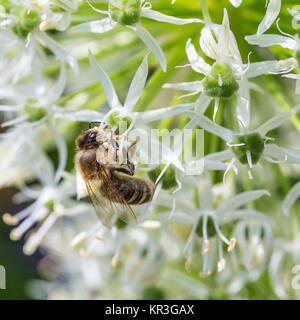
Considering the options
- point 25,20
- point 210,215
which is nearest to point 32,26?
point 25,20

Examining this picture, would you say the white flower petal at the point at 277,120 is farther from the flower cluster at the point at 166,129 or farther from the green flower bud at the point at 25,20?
the green flower bud at the point at 25,20

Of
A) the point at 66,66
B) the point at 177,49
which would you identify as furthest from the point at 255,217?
the point at 66,66

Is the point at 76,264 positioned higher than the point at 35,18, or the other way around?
the point at 35,18

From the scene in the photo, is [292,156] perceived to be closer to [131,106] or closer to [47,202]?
[131,106]

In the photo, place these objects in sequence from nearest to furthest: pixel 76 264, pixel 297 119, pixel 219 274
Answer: pixel 297 119
pixel 219 274
pixel 76 264

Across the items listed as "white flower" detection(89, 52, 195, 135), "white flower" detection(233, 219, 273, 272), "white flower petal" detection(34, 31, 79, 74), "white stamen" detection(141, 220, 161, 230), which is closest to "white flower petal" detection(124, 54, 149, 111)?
"white flower" detection(89, 52, 195, 135)

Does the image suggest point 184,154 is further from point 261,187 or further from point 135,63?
point 261,187
